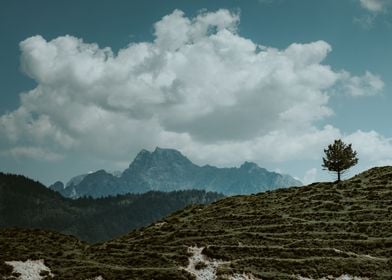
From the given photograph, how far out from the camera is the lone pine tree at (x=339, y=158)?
115500mm

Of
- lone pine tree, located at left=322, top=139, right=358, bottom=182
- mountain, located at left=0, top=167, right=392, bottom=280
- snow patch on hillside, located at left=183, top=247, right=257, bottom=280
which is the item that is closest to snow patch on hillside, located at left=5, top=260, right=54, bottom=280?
mountain, located at left=0, top=167, right=392, bottom=280

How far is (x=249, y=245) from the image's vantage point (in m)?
59.7

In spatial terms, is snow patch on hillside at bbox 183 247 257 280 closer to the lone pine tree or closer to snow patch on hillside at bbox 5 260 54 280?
snow patch on hillside at bbox 5 260 54 280

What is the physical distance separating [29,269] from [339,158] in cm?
8657

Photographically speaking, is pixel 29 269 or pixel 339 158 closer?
pixel 29 269

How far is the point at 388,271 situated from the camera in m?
49.1

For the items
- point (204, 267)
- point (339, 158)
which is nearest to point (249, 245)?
point (204, 267)

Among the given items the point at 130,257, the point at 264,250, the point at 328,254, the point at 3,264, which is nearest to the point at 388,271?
the point at 328,254

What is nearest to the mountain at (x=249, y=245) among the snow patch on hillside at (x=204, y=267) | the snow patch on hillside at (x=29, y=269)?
the snow patch on hillside at (x=204, y=267)

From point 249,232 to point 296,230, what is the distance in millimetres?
7009

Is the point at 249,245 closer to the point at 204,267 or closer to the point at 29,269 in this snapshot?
the point at 204,267

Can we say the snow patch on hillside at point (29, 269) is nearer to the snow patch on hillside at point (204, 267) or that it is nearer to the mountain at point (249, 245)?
the mountain at point (249, 245)

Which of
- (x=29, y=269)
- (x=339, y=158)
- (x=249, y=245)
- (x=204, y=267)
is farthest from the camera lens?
(x=339, y=158)

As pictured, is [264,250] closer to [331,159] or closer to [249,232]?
[249,232]
